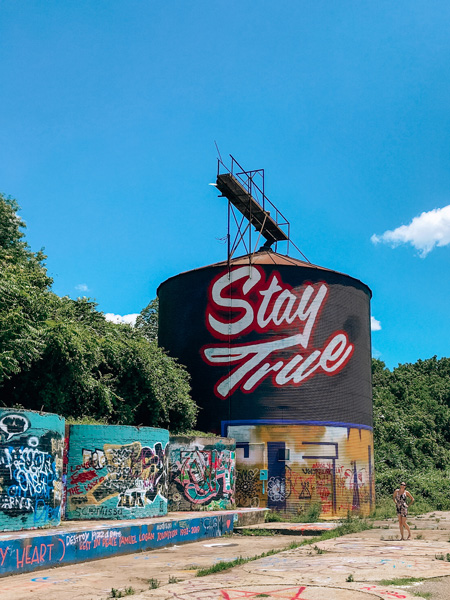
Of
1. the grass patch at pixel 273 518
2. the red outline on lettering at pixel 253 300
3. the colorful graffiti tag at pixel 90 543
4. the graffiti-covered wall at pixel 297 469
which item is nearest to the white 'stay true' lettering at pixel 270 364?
the red outline on lettering at pixel 253 300

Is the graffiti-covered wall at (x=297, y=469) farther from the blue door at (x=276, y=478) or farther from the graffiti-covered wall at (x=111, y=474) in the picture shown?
the graffiti-covered wall at (x=111, y=474)

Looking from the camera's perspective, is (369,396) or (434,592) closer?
(434,592)

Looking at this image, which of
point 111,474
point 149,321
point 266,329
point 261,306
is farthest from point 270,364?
point 149,321

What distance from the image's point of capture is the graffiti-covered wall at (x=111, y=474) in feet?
57.6

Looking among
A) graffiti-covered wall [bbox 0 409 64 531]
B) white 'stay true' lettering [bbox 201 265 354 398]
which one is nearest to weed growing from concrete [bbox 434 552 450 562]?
graffiti-covered wall [bbox 0 409 64 531]

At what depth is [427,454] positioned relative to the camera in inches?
1746

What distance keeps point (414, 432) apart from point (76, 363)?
32300 mm

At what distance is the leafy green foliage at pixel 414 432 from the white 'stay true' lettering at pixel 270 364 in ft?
33.0

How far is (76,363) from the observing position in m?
21.4

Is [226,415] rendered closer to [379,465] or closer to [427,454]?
[379,465]

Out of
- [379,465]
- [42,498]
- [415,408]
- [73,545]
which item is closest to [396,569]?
[73,545]

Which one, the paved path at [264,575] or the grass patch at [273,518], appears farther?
the grass patch at [273,518]

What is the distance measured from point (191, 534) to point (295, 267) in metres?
14.2

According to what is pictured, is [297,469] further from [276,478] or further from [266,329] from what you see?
[266,329]
